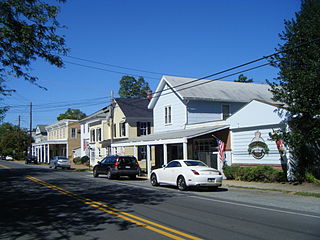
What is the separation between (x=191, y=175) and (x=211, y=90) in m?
16.0

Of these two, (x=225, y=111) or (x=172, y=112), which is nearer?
(x=225, y=111)

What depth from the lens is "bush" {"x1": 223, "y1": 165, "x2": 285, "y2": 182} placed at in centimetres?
1955

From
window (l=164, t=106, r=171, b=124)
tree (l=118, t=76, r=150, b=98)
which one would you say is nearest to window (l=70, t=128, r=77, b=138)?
tree (l=118, t=76, r=150, b=98)

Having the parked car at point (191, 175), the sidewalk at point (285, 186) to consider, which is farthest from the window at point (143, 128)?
the parked car at point (191, 175)

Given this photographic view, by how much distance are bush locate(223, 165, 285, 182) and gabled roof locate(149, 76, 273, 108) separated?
8077 millimetres

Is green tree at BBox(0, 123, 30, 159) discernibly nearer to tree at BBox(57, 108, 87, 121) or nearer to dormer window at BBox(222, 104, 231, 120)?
tree at BBox(57, 108, 87, 121)

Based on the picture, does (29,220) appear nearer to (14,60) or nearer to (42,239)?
(42,239)

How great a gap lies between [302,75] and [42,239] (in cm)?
1310

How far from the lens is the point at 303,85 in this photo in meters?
16.2

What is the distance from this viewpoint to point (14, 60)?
1343 centimetres

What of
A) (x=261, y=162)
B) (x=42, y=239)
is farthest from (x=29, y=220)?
(x=261, y=162)

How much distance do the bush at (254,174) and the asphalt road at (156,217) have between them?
4960mm

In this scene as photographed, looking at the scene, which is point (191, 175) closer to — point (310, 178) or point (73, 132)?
point (310, 178)

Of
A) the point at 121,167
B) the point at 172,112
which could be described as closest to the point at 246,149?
the point at 121,167
